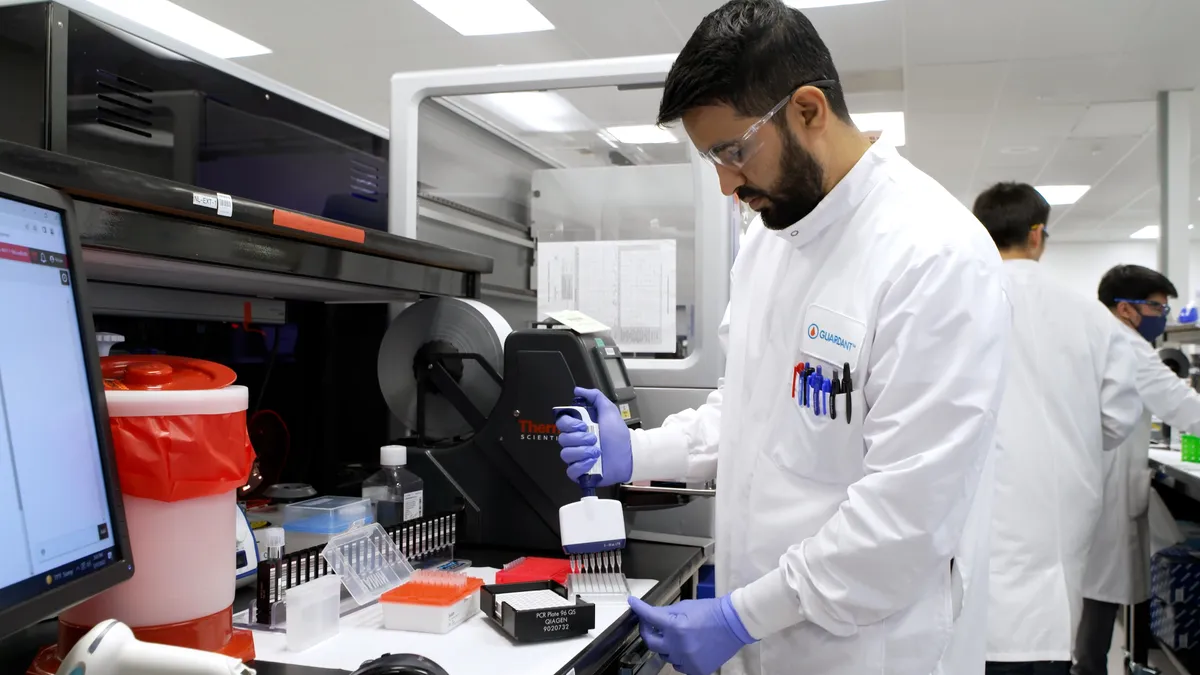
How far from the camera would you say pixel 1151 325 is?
338cm

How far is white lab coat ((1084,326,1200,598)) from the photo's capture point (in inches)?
117

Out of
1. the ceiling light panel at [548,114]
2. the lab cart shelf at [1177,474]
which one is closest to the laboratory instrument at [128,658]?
the lab cart shelf at [1177,474]

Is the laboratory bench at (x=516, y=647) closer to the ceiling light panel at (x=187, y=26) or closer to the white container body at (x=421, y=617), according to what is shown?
the white container body at (x=421, y=617)

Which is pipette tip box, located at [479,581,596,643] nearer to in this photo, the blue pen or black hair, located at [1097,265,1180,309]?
the blue pen

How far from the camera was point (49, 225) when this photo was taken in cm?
73

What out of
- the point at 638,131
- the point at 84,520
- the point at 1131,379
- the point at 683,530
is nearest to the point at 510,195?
the point at 683,530

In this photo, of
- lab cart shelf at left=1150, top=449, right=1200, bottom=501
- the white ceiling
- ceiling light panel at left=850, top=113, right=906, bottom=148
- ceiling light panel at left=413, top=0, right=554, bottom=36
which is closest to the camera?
lab cart shelf at left=1150, top=449, right=1200, bottom=501

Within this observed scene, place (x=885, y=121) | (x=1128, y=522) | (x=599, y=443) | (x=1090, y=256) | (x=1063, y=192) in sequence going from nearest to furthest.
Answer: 1. (x=599, y=443)
2. (x=1128, y=522)
3. (x=885, y=121)
4. (x=1063, y=192)
5. (x=1090, y=256)

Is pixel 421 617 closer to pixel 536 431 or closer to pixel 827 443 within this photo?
pixel 536 431

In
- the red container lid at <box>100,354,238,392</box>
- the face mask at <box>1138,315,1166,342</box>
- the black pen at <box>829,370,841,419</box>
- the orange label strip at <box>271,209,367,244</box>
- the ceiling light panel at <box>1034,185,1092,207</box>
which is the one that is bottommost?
the black pen at <box>829,370,841,419</box>

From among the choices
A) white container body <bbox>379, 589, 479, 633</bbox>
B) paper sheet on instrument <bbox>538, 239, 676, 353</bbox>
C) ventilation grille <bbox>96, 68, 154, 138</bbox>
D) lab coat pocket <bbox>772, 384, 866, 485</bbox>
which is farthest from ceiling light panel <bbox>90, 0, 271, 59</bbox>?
lab coat pocket <bbox>772, 384, 866, 485</bbox>

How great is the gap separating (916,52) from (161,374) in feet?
15.7

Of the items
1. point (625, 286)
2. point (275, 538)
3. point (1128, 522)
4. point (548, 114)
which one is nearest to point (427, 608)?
point (275, 538)

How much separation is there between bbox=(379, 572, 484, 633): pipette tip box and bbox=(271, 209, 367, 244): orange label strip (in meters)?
0.50
